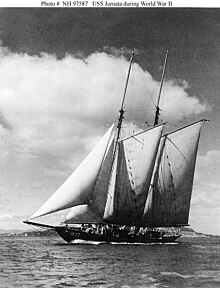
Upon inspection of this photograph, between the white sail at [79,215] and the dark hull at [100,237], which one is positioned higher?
the white sail at [79,215]

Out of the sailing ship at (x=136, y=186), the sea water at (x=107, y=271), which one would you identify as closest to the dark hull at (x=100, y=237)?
the sailing ship at (x=136, y=186)

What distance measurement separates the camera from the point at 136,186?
78.1ft

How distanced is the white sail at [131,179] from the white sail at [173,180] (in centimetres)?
88

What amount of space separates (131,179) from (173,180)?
7.46 feet

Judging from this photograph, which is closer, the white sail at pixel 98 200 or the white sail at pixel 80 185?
the white sail at pixel 80 185

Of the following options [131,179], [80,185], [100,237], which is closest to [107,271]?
[80,185]

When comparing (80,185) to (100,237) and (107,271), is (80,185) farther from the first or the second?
(107,271)

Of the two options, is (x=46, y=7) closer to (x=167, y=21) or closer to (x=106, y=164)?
(x=167, y=21)

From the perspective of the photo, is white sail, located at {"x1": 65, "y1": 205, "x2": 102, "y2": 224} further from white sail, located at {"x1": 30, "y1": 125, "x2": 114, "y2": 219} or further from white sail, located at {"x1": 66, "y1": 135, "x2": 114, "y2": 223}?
white sail, located at {"x1": 30, "y1": 125, "x2": 114, "y2": 219}

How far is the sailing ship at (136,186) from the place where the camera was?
73.3ft

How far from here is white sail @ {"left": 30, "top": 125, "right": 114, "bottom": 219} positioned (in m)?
19.9

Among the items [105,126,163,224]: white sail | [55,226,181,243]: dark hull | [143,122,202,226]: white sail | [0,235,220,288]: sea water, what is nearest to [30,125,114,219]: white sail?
[105,126,163,224]: white sail

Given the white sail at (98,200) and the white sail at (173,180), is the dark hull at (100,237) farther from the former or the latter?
the white sail at (173,180)

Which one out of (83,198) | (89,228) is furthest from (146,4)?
(89,228)
